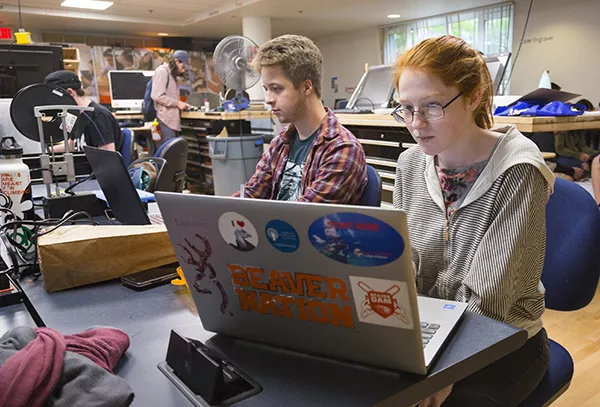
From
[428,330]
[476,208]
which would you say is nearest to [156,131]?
[476,208]

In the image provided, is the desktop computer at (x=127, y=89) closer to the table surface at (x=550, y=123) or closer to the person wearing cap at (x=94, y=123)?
the person wearing cap at (x=94, y=123)

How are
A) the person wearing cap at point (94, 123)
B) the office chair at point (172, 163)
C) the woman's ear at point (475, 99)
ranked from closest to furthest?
the woman's ear at point (475, 99), the office chair at point (172, 163), the person wearing cap at point (94, 123)

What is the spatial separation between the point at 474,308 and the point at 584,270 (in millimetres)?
329

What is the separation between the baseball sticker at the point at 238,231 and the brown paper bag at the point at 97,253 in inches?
15.9

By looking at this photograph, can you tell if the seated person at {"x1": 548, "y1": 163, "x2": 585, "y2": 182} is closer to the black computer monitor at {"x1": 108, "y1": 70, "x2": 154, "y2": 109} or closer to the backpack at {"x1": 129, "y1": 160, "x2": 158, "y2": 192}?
the backpack at {"x1": 129, "y1": 160, "x2": 158, "y2": 192}

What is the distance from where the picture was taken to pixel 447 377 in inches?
24.0

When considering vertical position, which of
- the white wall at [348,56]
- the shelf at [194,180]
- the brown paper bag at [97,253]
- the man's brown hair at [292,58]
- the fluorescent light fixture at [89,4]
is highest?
the fluorescent light fixture at [89,4]

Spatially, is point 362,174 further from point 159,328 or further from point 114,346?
point 114,346

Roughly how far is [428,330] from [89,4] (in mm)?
7853

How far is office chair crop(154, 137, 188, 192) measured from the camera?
2730mm

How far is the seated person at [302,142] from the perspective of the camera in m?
1.47

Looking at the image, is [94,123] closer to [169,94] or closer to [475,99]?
[475,99]

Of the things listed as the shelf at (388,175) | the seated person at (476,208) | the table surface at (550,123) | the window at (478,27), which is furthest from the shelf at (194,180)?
the seated person at (476,208)

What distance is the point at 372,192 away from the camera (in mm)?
1498
